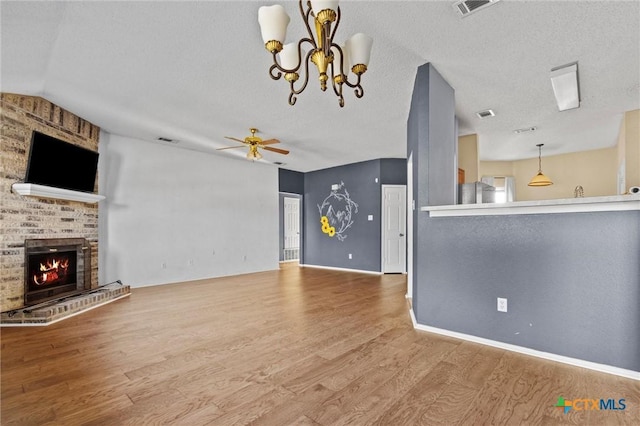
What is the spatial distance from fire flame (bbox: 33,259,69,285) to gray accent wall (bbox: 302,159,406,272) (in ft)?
17.1

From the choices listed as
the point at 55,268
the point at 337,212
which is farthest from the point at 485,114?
the point at 55,268

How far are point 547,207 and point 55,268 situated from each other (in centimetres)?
567

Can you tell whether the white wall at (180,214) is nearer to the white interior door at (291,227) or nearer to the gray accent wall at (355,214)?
the gray accent wall at (355,214)

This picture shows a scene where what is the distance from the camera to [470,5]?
7.02 feet

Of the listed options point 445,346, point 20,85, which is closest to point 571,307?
→ point 445,346

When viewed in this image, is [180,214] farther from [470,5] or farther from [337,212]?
[470,5]

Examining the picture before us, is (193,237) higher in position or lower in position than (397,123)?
lower

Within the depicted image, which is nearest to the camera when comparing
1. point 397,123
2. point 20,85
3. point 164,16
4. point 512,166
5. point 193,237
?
point 164,16

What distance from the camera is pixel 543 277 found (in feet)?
7.80

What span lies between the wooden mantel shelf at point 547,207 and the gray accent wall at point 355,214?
4.08m

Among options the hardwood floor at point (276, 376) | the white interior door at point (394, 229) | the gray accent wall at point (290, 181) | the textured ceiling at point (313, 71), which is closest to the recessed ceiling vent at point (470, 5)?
the textured ceiling at point (313, 71)

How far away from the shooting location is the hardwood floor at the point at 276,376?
1.66 m

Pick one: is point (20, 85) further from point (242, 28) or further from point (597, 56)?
point (597, 56)

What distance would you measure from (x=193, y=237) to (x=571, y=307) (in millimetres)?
5921
